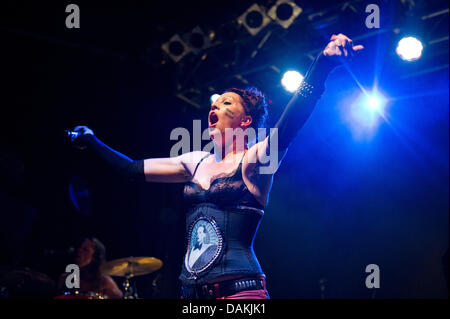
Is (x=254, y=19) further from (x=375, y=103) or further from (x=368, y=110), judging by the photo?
(x=368, y=110)

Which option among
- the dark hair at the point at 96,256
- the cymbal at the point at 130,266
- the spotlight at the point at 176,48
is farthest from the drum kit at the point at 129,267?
the spotlight at the point at 176,48

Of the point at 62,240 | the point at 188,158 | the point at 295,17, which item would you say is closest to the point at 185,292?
the point at 188,158

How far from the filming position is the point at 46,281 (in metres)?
5.15

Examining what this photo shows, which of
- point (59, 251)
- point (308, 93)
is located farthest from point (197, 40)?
point (308, 93)

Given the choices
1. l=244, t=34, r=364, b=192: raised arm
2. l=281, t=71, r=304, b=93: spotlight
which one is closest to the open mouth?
l=244, t=34, r=364, b=192: raised arm

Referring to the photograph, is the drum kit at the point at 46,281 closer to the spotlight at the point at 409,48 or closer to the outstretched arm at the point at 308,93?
the outstretched arm at the point at 308,93

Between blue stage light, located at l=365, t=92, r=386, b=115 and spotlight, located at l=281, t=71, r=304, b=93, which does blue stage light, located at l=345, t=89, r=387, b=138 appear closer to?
blue stage light, located at l=365, t=92, r=386, b=115

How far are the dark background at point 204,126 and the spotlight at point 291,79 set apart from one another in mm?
146

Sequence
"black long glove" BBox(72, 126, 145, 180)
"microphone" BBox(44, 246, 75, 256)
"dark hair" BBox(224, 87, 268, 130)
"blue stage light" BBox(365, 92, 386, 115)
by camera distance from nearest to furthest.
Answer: "black long glove" BBox(72, 126, 145, 180), "dark hair" BBox(224, 87, 268, 130), "microphone" BBox(44, 246, 75, 256), "blue stage light" BBox(365, 92, 386, 115)

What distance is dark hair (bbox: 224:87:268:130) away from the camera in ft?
7.84

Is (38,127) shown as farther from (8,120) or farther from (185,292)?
(185,292)

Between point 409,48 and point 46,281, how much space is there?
550 cm

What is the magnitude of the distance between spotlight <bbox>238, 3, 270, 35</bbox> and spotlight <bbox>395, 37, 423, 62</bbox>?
1.83m

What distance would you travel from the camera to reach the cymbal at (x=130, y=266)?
235 inches
